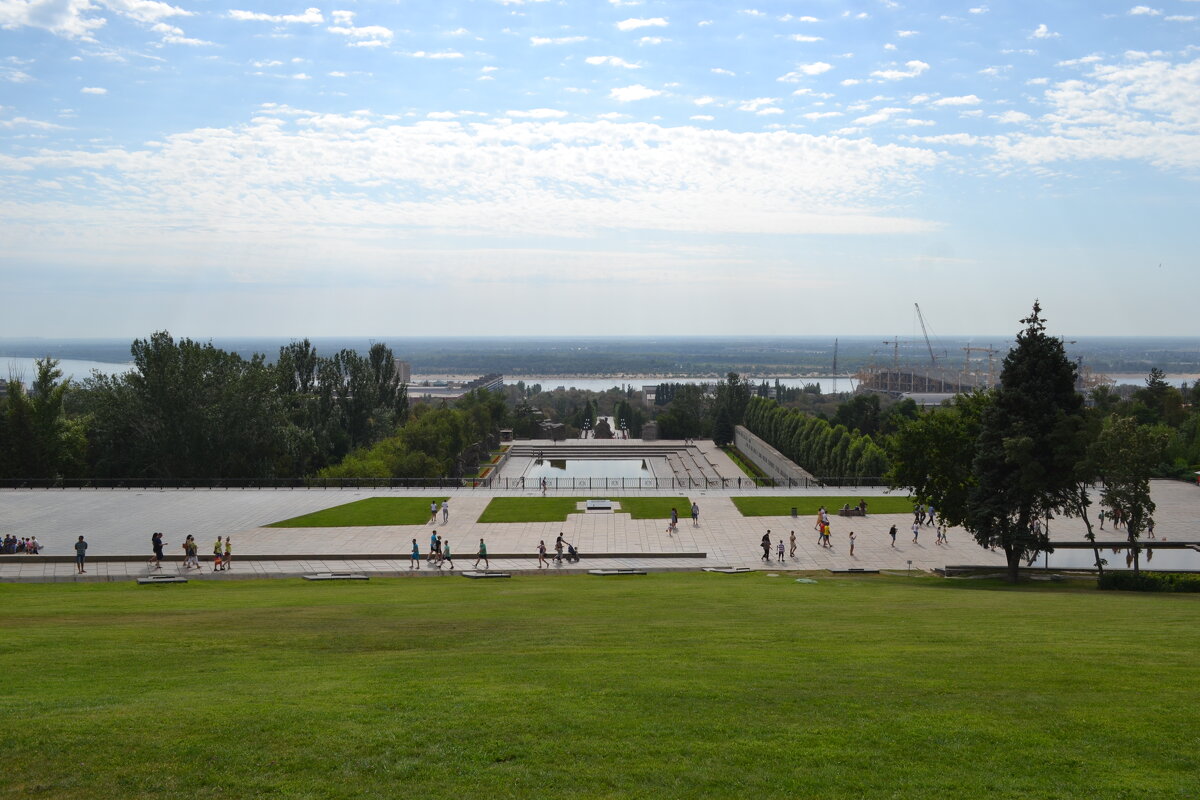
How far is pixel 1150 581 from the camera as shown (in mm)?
18422

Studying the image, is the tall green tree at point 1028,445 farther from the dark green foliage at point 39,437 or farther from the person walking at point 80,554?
the dark green foliage at point 39,437

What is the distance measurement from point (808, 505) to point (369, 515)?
612 inches

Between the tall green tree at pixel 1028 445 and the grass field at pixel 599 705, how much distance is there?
662 centimetres

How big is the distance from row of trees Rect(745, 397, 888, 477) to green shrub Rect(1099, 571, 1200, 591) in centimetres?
1782

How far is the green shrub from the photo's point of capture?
18.2 metres

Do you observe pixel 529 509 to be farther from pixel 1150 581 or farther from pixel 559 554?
pixel 1150 581

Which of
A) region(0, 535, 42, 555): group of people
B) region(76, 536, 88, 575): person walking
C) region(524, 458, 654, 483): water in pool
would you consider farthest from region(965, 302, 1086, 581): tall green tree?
region(524, 458, 654, 483): water in pool

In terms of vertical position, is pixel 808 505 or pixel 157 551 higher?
pixel 808 505

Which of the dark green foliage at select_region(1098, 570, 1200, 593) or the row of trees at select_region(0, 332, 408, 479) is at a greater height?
the row of trees at select_region(0, 332, 408, 479)

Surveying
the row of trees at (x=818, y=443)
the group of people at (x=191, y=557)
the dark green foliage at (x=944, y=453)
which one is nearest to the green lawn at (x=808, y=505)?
the row of trees at (x=818, y=443)

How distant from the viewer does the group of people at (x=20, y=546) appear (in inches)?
939

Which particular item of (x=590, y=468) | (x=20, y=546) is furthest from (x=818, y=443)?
(x=20, y=546)

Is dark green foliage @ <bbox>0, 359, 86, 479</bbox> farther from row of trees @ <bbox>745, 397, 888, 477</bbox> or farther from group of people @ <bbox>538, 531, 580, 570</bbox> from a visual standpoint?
row of trees @ <bbox>745, 397, 888, 477</bbox>

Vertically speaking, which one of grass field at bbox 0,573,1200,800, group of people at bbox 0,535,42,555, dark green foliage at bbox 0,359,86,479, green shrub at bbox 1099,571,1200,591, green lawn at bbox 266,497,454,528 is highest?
dark green foliage at bbox 0,359,86,479
